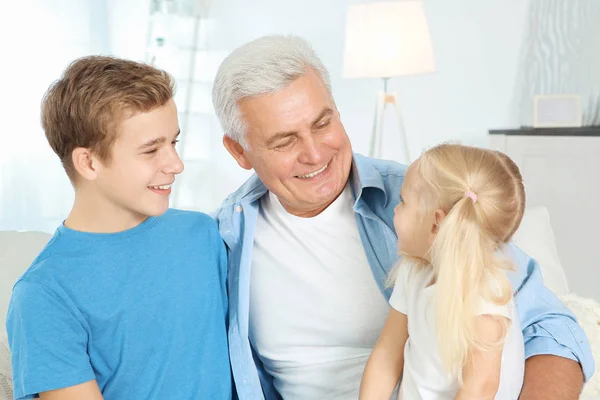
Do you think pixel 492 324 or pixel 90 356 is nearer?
pixel 492 324

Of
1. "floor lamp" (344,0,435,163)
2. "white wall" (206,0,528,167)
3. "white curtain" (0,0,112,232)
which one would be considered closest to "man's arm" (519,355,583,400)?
"floor lamp" (344,0,435,163)

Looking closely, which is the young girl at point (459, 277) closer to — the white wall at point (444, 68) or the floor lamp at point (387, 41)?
the floor lamp at point (387, 41)

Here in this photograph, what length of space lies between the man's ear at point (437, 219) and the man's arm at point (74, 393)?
693 millimetres

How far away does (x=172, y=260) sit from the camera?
62.9 inches

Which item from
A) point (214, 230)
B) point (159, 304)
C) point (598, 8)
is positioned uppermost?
point (598, 8)

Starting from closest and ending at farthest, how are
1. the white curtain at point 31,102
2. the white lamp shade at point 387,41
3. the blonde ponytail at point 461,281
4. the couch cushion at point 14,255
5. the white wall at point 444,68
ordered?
the blonde ponytail at point 461,281 → the couch cushion at point 14,255 → the white lamp shade at point 387,41 → the white curtain at point 31,102 → the white wall at point 444,68

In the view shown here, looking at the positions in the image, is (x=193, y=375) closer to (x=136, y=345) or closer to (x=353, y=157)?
(x=136, y=345)

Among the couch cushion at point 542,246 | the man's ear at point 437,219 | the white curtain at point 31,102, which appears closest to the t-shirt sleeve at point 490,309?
the man's ear at point 437,219

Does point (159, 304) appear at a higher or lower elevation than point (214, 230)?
lower

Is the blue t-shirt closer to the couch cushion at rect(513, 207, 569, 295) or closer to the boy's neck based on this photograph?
the boy's neck

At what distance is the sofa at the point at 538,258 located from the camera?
1.81 meters

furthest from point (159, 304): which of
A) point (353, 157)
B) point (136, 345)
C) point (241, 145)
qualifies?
point (353, 157)

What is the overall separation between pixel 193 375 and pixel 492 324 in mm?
635

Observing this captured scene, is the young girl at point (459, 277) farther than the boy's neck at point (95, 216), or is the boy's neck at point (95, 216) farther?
the boy's neck at point (95, 216)
